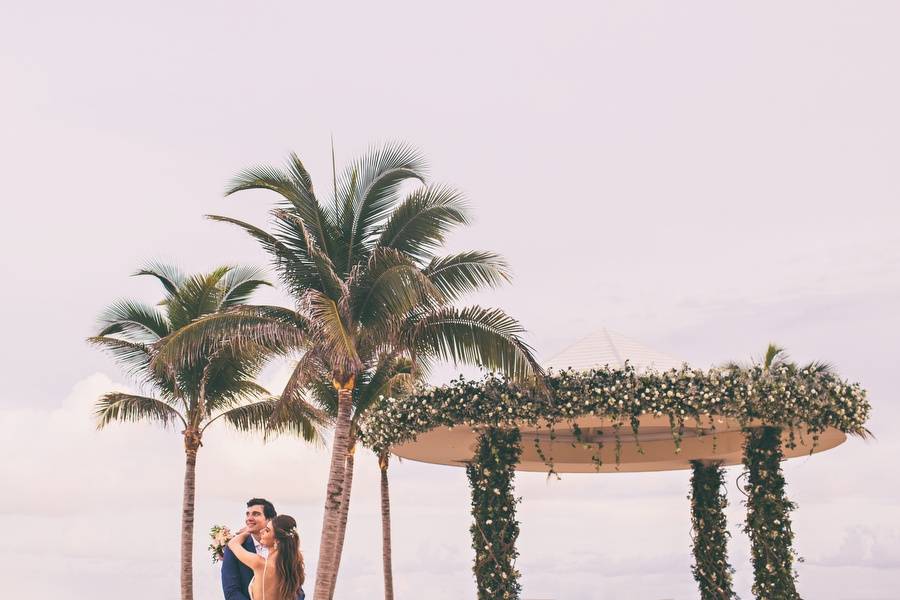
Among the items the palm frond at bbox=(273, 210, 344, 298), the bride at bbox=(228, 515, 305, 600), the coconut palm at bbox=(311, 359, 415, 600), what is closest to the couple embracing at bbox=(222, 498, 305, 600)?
the bride at bbox=(228, 515, 305, 600)

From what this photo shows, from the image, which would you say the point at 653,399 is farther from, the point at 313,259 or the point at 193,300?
the point at 193,300

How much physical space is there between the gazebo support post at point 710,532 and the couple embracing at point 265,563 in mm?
14573

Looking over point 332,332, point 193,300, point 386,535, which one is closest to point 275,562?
point 332,332

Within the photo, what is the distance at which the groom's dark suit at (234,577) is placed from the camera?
9.92m

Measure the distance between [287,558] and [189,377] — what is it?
20.9 metres

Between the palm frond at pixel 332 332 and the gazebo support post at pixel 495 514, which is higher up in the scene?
the palm frond at pixel 332 332

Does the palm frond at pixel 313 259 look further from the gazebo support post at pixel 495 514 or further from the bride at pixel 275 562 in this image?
the bride at pixel 275 562

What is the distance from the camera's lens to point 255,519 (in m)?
10.1

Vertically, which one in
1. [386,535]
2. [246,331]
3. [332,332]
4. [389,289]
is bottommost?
[386,535]

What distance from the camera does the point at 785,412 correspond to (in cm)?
1747

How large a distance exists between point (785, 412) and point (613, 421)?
3.02m

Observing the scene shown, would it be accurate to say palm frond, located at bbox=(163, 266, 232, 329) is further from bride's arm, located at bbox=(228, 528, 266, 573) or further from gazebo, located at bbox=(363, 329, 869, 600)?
bride's arm, located at bbox=(228, 528, 266, 573)

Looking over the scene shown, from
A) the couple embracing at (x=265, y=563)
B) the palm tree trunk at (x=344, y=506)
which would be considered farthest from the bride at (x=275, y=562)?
the palm tree trunk at (x=344, y=506)

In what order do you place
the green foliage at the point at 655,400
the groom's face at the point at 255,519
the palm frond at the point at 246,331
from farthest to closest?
the palm frond at the point at 246,331 → the green foliage at the point at 655,400 → the groom's face at the point at 255,519
